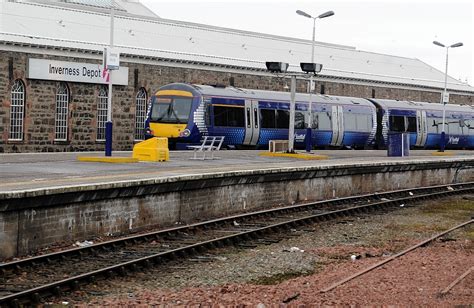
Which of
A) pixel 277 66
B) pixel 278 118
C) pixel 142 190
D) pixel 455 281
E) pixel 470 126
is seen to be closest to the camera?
pixel 455 281

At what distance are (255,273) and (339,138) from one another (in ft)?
100

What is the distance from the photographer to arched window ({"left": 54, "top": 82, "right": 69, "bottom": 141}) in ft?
135

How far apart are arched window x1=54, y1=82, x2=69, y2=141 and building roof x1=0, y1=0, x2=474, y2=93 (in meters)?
2.02

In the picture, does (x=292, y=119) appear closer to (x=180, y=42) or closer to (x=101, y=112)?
(x=101, y=112)

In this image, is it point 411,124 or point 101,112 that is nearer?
point 101,112

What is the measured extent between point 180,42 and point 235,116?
14592mm

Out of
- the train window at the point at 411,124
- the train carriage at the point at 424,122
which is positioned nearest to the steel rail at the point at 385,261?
the train carriage at the point at 424,122

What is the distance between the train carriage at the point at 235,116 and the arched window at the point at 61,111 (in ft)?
18.7

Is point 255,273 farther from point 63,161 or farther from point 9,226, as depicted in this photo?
point 63,161

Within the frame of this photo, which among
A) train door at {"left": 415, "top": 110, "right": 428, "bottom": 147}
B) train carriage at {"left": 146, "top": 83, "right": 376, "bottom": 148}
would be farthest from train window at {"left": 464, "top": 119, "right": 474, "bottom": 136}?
train carriage at {"left": 146, "top": 83, "right": 376, "bottom": 148}

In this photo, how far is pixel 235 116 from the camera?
37656mm

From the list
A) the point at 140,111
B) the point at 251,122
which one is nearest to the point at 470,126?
the point at 251,122

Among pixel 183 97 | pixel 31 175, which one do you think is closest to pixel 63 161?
pixel 31 175

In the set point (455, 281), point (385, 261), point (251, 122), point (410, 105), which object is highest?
point (410, 105)
